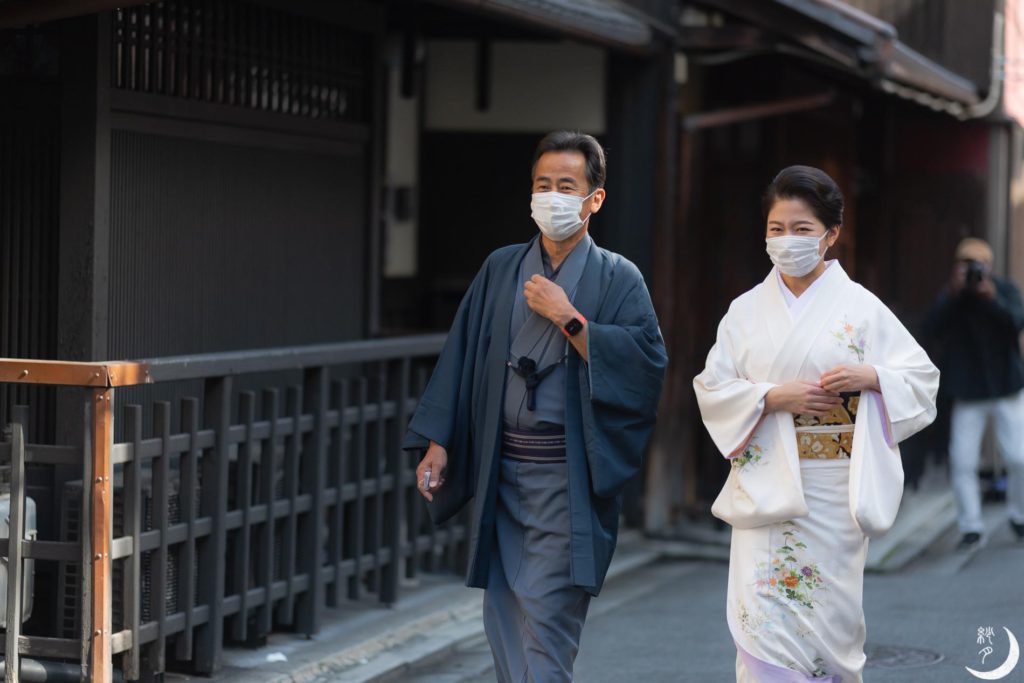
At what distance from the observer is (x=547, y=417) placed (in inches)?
201

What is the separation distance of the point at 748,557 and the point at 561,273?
112 centimetres

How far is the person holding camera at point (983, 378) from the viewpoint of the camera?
1052 cm

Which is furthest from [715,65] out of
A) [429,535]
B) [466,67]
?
[429,535]

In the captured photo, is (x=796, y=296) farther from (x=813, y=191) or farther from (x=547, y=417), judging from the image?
(x=547, y=417)

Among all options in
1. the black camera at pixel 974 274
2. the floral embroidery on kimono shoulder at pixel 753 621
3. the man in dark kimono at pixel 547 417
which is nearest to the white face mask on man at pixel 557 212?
the man in dark kimono at pixel 547 417

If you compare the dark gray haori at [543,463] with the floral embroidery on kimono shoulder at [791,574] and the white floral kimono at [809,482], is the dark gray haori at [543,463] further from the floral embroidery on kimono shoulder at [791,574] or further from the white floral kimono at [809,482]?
the floral embroidery on kimono shoulder at [791,574]

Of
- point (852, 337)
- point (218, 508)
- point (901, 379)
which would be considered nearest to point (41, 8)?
point (218, 508)

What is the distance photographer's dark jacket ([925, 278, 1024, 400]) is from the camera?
415 inches

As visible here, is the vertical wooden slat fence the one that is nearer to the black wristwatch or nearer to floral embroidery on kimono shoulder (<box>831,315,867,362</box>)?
the black wristwatch

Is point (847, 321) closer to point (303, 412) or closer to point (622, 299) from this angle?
point (622, 299)

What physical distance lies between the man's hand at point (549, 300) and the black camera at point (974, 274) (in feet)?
20.4

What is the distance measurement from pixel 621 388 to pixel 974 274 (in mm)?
6163

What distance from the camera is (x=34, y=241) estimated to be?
6527 mm

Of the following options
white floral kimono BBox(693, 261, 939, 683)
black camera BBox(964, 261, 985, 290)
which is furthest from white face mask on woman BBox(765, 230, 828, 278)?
black camera BBox(964, 261, 985, 290)
